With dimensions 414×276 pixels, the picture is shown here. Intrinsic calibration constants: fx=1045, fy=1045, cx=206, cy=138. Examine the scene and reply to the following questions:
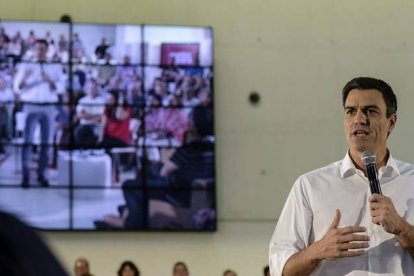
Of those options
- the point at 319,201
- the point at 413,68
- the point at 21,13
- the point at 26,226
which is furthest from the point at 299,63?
the point at 26,226

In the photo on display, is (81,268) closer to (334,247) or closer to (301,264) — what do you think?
(301,264)

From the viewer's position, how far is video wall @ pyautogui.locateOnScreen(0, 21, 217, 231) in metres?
12.8

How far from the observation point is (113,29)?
1320 cm

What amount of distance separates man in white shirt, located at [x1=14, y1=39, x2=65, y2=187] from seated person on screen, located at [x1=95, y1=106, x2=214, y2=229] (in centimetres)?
104

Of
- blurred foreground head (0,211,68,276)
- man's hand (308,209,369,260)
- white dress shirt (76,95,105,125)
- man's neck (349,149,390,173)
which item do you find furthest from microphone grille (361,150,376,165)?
white dress shirt (76,95,105,125)

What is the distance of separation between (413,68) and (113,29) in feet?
13.3

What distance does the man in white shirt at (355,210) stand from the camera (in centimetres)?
284

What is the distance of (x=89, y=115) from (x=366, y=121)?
33.2 feet

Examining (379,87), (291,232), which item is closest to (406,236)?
(291,232)

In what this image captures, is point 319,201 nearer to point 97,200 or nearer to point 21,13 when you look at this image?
point 97,200

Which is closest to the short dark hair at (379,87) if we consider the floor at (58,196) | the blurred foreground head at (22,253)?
the blurred foreground head at (22,253)

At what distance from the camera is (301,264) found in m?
2.85

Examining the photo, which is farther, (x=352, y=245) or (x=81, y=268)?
(x=81, y=268)

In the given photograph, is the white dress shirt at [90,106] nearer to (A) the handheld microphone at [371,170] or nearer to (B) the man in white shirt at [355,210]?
(B) the man in white shirt at [355,210]
